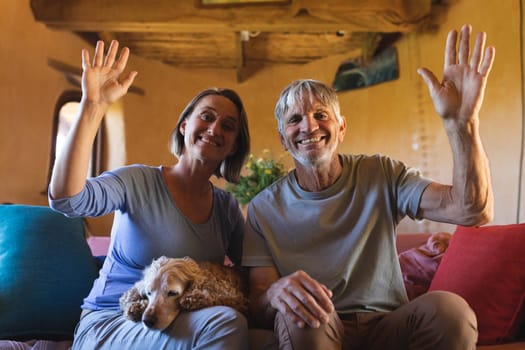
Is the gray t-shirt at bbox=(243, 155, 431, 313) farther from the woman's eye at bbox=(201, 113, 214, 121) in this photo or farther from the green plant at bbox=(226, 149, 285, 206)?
the green plant at bbox=(226, 149, 285, 206)

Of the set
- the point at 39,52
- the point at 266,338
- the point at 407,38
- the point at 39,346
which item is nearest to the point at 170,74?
the point at 39,52

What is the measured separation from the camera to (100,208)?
1246mm

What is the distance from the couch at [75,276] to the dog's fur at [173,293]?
0.60 meters

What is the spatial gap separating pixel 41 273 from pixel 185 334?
0.89 m

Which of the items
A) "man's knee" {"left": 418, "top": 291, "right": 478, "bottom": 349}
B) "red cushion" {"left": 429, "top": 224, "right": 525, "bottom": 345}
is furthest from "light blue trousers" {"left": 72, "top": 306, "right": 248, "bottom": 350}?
"red cushion" {"left": 429, "top": 224, "right": 525, "bottom": 345}

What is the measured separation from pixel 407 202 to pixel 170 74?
448cm

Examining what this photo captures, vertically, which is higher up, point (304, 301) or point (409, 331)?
point (304, 301)

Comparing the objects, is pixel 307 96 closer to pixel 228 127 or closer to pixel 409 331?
pixel 228 127

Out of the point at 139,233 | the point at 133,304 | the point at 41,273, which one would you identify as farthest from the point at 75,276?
the point at 133,304

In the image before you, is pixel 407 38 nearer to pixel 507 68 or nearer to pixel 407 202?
pixel 507 68

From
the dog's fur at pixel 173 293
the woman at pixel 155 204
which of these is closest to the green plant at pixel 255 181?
the woman at pixel 155 204

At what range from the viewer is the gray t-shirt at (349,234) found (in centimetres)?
124

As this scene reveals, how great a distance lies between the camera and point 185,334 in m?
1.07

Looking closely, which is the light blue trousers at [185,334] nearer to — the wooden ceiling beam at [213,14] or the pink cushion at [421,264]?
the pink cushion at [421,264]
